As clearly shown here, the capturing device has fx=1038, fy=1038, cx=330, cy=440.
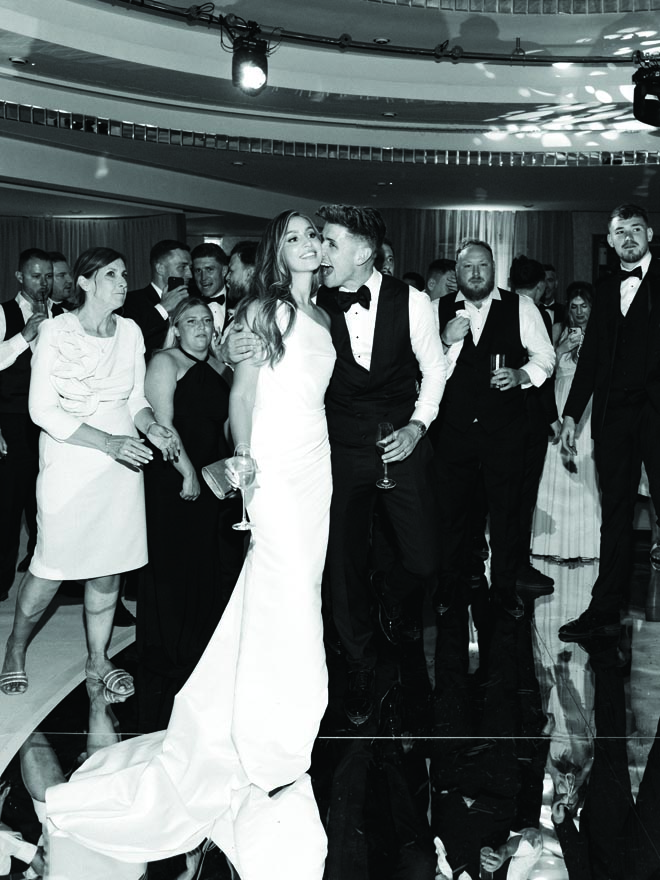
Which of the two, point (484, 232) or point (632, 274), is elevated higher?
point (484, 232)

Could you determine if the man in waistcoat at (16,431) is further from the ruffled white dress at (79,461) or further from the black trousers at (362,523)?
the black trousers at (362,523)

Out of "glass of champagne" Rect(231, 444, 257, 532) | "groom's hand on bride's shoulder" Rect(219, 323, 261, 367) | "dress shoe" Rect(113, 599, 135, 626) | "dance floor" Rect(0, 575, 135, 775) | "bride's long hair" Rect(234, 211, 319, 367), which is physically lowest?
"dance floor" Rect(0, 575, 135, 775)

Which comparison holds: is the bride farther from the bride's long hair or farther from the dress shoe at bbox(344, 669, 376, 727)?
the dress shoe at bbox(344, 669, 376, 727)

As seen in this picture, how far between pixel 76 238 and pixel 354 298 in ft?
33.6

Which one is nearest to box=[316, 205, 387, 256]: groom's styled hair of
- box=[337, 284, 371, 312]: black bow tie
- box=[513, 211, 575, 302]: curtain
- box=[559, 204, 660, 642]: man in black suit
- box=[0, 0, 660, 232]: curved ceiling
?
box=[337, 284, 371, 312]: black bow tie

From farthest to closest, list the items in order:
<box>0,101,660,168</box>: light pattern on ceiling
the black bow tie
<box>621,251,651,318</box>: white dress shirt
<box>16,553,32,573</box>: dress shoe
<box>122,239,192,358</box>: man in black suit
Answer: <box>0,101,660,168</box>: light pattern on ceiling, <box>16,553,32,573</box>: dress shoe, <box>122,239,192,358</box>: man in black suit, <box>621,251,651,318</box>: white dress shirt, the black bow tie

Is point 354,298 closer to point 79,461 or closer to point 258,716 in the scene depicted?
point 79,461

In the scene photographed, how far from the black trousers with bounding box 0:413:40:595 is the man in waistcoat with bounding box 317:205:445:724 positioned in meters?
2.13

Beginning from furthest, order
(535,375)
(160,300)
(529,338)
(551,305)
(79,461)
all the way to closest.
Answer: (551,305) < (160,300) < (529,338) < (535,375) < (79,461)

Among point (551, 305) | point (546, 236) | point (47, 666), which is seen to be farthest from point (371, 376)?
point (546, 236)

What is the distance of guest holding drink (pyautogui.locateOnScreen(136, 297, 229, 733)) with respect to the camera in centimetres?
396

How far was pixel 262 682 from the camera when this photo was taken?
2.96 meters

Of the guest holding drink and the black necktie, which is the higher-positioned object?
the black necktie

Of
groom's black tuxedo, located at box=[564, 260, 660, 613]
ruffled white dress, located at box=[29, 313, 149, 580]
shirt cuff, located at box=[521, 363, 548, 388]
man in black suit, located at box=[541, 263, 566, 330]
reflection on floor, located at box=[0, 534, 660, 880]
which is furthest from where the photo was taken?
man in black suit, located at box=[541, 263, 566, 330]
